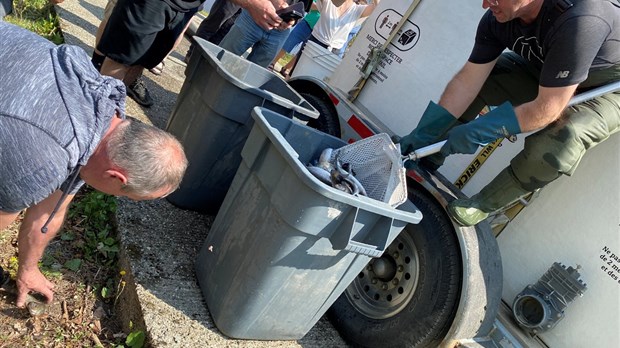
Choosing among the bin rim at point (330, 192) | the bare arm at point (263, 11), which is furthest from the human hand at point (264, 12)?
the bin rim at point (330, 192)

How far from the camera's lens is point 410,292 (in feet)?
9.38

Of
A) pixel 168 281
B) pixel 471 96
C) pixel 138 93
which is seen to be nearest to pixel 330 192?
pixel 168 281

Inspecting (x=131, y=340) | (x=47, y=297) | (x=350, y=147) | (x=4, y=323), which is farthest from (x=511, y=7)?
(x=4, y=323)

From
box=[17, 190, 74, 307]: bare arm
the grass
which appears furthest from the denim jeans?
box=[17, 190, 74, 307]: bare arm

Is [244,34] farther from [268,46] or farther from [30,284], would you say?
[30,284]

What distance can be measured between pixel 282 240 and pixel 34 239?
1027 mm

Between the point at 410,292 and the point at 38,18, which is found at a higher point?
the point at 410,292

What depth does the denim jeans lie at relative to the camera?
14.2 ft

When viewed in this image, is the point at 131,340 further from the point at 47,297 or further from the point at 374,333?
the point at 374,333

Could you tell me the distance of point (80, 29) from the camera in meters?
5.41

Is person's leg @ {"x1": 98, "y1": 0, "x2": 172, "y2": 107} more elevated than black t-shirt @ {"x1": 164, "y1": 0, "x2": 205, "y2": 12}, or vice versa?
black t-shirt @ {"x1": 164, "y1": 0, "x2": 205, "y2": 12}

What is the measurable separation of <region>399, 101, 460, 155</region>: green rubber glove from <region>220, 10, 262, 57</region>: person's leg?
1.81m

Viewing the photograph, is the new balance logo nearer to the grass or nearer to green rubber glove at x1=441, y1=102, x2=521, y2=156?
green rubber glove at x1=441, y1=102, x2=521, y2=156

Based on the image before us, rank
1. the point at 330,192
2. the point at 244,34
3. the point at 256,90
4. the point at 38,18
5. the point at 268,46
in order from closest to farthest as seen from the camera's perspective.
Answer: the point at 330,192 → the point at 256,90 → the point at 244,34 → the point at 268,46 → the point at 38,18
